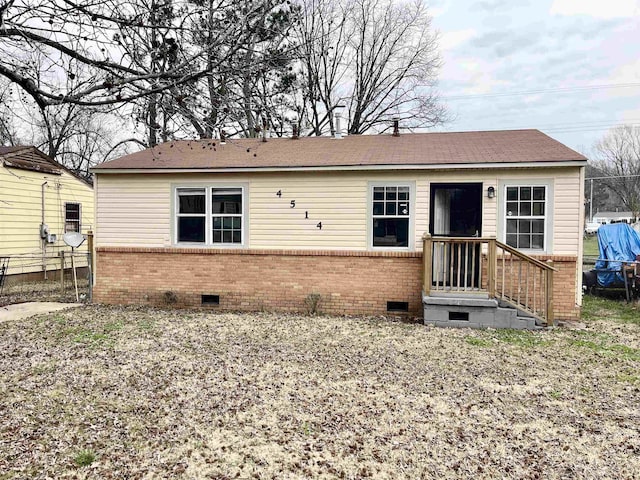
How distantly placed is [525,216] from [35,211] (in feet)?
43.6

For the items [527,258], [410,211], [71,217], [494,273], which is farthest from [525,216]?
[71,217]

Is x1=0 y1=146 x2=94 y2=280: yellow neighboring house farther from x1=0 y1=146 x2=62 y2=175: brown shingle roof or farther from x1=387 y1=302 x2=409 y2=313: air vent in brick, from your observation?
x1=387 y1=302 x2=409 y2=313: air vent in brick

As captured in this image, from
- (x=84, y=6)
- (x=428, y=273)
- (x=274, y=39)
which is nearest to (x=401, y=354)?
(x=428, y=273)

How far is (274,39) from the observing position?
5.75 metres

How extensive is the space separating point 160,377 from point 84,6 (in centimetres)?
379

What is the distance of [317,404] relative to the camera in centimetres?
427

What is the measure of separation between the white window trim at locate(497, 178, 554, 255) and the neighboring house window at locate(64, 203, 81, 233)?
43.2 feet

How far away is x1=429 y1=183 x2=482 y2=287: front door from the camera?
8.44m

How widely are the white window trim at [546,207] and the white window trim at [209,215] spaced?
16.2 ft

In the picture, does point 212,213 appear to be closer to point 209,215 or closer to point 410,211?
point 209,215

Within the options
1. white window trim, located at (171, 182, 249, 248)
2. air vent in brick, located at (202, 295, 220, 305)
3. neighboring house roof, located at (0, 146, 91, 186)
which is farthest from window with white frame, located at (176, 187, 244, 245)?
neighboring house roof, located at (0, 146, 91, 186)

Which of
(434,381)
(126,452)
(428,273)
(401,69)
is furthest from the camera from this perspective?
(401,69)

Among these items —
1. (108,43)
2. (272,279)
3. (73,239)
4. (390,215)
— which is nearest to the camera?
(108,43)

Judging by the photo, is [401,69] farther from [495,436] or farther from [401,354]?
[495,436]
